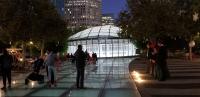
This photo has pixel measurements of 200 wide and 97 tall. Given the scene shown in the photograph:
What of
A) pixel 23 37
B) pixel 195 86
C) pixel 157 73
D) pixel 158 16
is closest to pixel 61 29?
pixel 158 16

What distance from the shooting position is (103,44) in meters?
106

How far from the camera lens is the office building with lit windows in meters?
105

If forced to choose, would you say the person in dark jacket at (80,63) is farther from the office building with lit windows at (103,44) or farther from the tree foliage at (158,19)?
the office building with lit windows at (103,44)

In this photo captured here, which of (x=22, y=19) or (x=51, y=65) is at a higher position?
(x=22, y=19)

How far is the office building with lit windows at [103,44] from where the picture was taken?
4131 inches

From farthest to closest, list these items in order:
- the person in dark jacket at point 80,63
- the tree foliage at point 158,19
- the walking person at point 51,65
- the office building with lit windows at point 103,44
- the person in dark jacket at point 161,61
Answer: the office building with lit windows at point 103,44
the tree foliage at point 158,19
the person in dark jacket at point 161,61
the walking person at point 51,65
the person in dark jacket at point 80,63

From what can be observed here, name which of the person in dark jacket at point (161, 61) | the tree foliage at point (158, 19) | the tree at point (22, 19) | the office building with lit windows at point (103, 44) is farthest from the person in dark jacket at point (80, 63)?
the office building with lit windows at point (103, 44)

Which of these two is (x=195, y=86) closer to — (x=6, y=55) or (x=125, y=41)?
(x=6, y=55)

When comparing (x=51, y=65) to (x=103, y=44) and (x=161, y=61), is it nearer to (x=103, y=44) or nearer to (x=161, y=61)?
(x=161, y=61)

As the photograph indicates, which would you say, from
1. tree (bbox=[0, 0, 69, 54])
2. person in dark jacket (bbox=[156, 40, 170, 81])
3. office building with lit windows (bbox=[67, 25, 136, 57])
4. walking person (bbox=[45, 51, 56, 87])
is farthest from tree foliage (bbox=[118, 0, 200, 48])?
office building with lit windows (bbox=[67, 25, 136, 57])

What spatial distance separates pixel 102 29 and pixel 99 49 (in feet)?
22.7

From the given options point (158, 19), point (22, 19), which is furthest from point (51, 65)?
point (158, 19)

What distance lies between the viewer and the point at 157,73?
976 inches

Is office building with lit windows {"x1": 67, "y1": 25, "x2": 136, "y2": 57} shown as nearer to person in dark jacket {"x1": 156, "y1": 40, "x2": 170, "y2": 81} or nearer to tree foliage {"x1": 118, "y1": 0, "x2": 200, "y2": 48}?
tree foliage {"x1": 118, "y1": 0, "x2": 200, "y2": 48}
